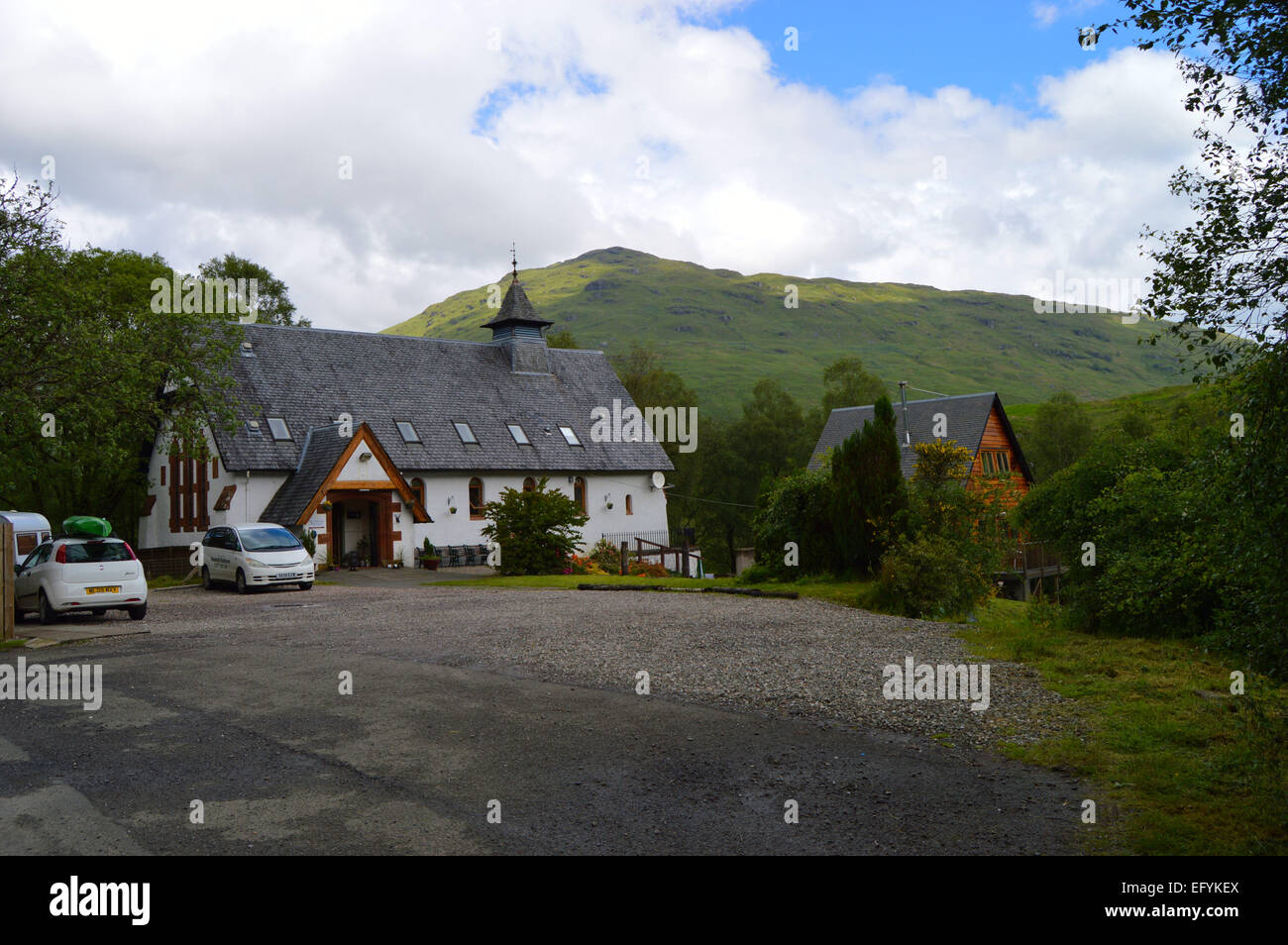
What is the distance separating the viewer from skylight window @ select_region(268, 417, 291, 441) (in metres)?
36.8

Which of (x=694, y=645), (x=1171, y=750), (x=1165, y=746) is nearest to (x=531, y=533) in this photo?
(x=694, y=645)

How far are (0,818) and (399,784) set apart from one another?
2477 millimetres

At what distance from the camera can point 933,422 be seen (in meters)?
49.8

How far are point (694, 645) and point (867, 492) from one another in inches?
359

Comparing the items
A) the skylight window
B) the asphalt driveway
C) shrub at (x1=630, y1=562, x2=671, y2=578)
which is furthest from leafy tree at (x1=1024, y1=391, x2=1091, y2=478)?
the asphalt driveway

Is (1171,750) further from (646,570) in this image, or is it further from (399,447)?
(399,447)

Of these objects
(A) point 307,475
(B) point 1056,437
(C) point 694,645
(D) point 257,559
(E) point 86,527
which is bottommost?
(C) point 694,645

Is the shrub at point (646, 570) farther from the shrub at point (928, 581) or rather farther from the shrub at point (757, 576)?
the shrub at point (928, 581)

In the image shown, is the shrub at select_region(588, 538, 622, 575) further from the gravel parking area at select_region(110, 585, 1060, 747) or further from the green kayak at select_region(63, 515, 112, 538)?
the green kayak at select_region(63, 515, 112, 538)

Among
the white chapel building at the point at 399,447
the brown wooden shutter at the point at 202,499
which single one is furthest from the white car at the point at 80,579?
the brown wooden shutter at the point at 202,499

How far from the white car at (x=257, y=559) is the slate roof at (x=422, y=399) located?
8.14 meters
